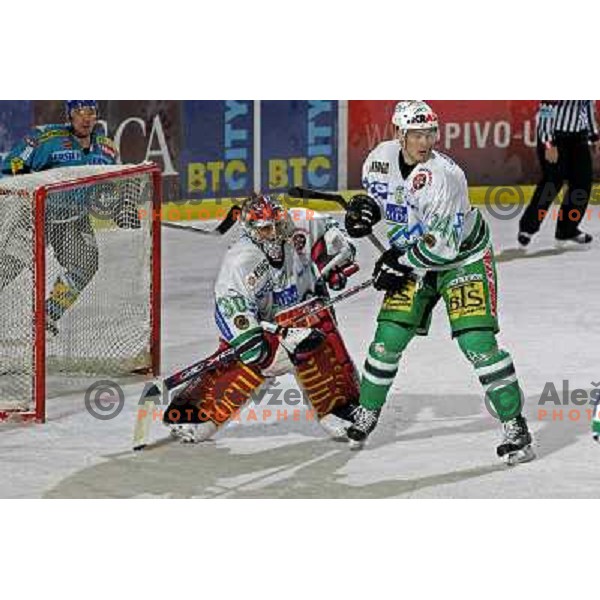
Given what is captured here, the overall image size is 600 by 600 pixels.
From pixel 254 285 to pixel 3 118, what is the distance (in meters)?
5.45

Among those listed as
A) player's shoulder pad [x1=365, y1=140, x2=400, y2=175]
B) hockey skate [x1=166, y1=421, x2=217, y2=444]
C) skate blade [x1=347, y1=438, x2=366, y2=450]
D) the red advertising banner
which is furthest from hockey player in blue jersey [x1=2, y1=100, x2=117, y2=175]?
the red advertising banner

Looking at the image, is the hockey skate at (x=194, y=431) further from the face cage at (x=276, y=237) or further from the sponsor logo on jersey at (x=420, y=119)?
the sponsor logo on jersey at (x=420, y=119)

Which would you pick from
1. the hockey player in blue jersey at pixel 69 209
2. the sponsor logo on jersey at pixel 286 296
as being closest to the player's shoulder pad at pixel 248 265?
the sponsor logo on jersey at pixel 286 296

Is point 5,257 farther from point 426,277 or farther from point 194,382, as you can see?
point 426,277

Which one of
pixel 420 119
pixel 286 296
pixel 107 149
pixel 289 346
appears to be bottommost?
pixel 289 346

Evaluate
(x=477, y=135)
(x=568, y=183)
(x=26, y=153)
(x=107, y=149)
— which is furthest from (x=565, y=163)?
(x=26, y=153)

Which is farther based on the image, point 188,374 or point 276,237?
point 188,374

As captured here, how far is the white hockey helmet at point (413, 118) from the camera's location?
33.6 feet

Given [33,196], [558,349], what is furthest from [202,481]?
[558,349]

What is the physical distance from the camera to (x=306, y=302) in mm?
10633

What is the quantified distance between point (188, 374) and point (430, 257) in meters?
1.30

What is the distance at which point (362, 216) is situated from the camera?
10508 millimetres

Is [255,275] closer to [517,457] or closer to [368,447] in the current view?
[368,447]

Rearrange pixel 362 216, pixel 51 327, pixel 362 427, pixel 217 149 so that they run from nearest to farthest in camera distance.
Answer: pixel 362 216 < pixel 362 427 < pixel 51 327 < pixel 217 149
